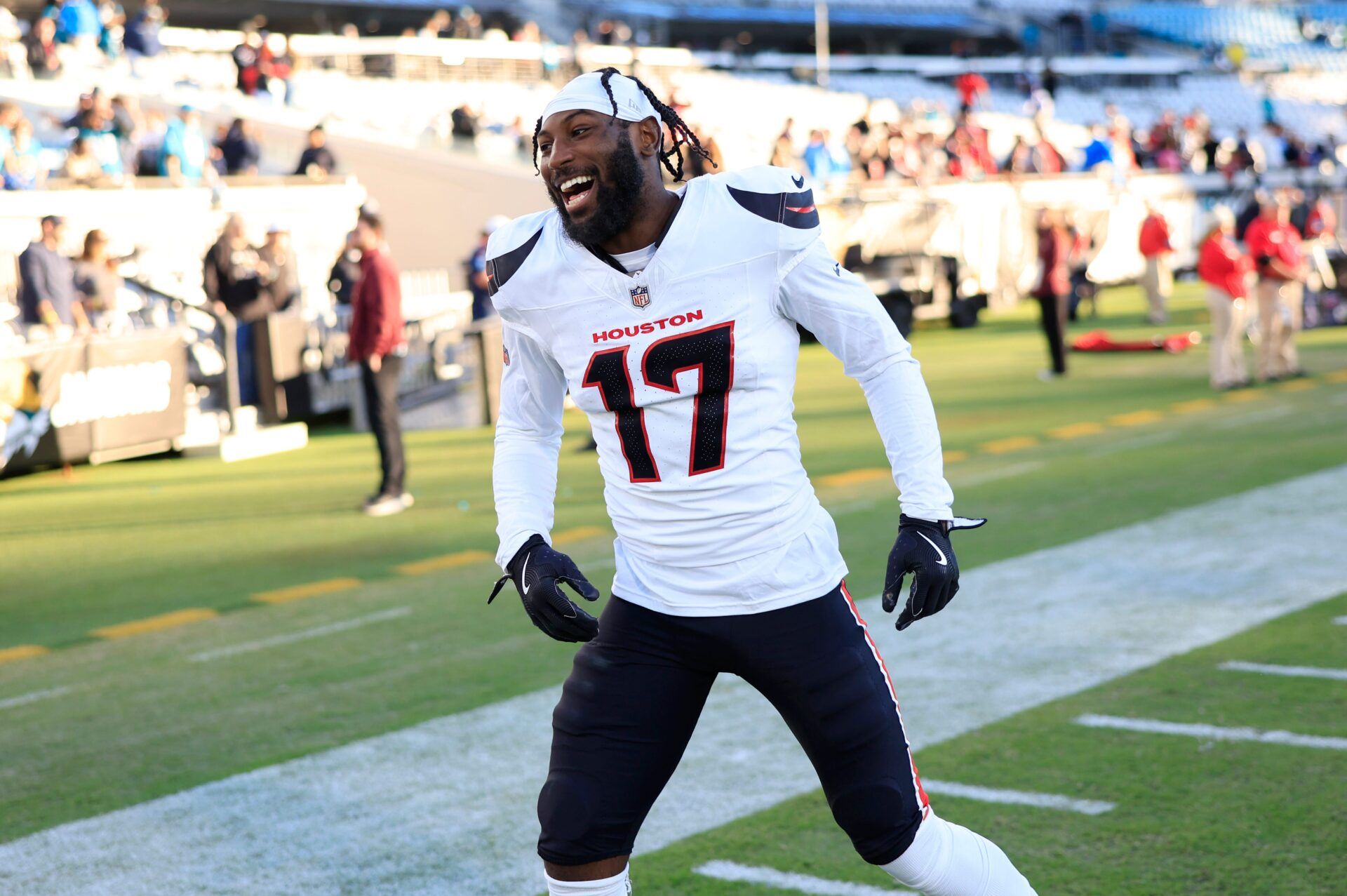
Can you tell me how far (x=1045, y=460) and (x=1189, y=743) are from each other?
6.74 meters

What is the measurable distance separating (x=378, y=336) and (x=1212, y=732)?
6.75 m

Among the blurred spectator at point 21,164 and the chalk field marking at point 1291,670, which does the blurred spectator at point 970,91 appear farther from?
the chalk field marking at point 1291,670

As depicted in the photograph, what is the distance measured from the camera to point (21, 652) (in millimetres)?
7617

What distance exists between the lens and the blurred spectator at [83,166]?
57.7 ft

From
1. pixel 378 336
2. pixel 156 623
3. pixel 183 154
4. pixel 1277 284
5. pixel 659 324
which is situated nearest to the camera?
pixel 659 324

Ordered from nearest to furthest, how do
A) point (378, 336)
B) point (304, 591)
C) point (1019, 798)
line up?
point (1019, 798) → point (304, 591) → point (378, 336)

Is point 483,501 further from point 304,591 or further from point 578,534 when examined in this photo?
point 304,591

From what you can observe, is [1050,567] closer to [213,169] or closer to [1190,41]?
[213,169]

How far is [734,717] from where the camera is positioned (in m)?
5.99

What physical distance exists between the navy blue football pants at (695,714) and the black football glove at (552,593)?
9cm

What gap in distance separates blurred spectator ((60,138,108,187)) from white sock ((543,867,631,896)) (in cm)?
1610

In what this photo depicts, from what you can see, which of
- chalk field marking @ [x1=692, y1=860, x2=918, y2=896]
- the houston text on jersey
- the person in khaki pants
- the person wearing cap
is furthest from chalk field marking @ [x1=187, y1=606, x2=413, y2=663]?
the person in khaki pants

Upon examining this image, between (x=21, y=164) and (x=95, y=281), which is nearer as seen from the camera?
(x=95, y=281)

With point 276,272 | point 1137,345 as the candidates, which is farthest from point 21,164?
point 1137,345
